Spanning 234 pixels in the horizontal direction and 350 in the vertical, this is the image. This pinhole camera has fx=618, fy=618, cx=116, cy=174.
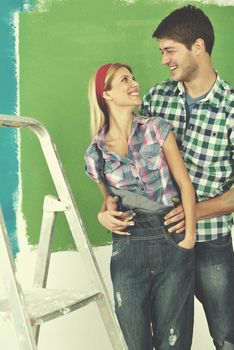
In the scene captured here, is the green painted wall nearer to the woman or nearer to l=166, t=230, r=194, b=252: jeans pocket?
the woman

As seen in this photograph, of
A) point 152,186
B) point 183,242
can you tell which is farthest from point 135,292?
point 152,186

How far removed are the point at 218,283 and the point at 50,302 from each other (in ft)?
2.12

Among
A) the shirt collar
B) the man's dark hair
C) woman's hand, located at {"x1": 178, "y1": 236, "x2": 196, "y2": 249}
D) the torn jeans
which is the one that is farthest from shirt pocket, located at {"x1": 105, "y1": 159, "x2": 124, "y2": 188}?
the man's dark hair

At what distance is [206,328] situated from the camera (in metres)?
2.34

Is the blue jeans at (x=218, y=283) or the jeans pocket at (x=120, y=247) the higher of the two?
the jeans pocket at (x=120, y=247)

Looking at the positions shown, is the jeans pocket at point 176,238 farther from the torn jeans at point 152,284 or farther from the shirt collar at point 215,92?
the shirt collar at point 215,92

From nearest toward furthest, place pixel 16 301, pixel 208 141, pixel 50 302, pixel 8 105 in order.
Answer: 1. pixel 16 301
2. pixel 50 302
3. pixel 208 141
4. pixel 8 105

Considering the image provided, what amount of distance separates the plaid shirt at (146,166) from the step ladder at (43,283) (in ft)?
0.63

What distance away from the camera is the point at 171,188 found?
180cm

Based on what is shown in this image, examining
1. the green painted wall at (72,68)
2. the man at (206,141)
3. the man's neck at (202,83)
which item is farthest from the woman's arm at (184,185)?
the green painted wall at (72,68)

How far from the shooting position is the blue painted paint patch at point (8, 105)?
80.2 inches

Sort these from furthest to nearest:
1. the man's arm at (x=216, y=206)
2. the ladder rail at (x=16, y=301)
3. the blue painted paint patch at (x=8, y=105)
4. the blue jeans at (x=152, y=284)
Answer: the blue painted paint patch at (x=8, y=105) → the man's arm at (x=216, y=206) → the blue jeans at (x=152, y=284) → the ladder rail at (x=16, y=301)

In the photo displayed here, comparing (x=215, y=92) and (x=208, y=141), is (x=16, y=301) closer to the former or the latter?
(x=208, y=141)

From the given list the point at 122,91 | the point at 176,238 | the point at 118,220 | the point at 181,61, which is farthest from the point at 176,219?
the point at 181,61
